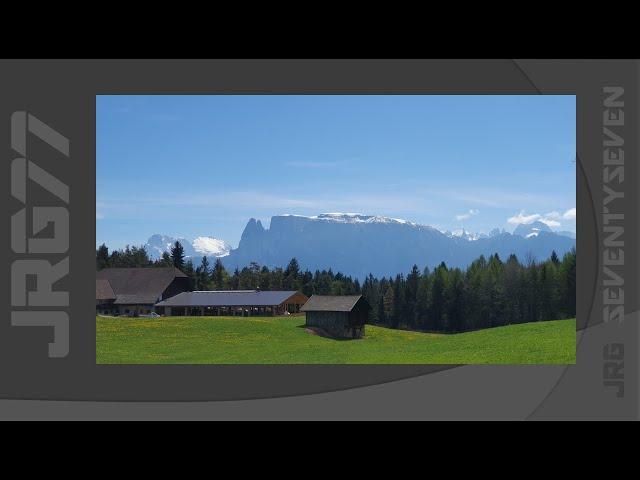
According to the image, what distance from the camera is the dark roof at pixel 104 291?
36.7 metres

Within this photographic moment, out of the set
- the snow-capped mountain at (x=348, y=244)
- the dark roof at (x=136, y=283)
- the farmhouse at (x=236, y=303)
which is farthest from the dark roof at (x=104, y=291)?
the snow-capped mountain at (x=348, y=244)

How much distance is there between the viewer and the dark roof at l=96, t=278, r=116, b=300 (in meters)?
36.7

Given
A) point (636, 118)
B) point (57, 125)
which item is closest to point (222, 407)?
point (57, 125)

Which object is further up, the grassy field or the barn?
the barn

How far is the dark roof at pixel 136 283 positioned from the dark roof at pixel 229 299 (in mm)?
1183

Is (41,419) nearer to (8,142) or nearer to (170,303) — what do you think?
(8,142)

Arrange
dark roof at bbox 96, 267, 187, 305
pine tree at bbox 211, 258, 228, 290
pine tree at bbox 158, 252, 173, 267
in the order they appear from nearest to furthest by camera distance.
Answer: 1. dark roof at bbox 96, 267, 187, 305
2. pine tree at bbox 158, 252, 173, 267
3. pine tree at bbox 211, 258, 228, 290

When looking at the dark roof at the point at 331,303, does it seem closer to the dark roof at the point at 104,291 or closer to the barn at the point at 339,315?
the barn at the point at 339,315

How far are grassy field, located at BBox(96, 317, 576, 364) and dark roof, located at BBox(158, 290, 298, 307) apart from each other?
210 centimetres

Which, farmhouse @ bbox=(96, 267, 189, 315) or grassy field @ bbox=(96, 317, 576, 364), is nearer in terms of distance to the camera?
grassy field @ bbox=(96, 317, 576, 364)

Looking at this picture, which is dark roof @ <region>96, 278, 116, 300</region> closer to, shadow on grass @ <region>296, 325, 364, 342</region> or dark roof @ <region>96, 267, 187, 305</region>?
dark roof @ <region>96, 267, 187, 305</region>

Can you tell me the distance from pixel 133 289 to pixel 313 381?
1059 inches

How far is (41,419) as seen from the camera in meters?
12.0

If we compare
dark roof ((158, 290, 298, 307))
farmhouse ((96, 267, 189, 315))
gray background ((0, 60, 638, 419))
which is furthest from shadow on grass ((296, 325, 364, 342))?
gray background ((0, 60, 638, 419))
